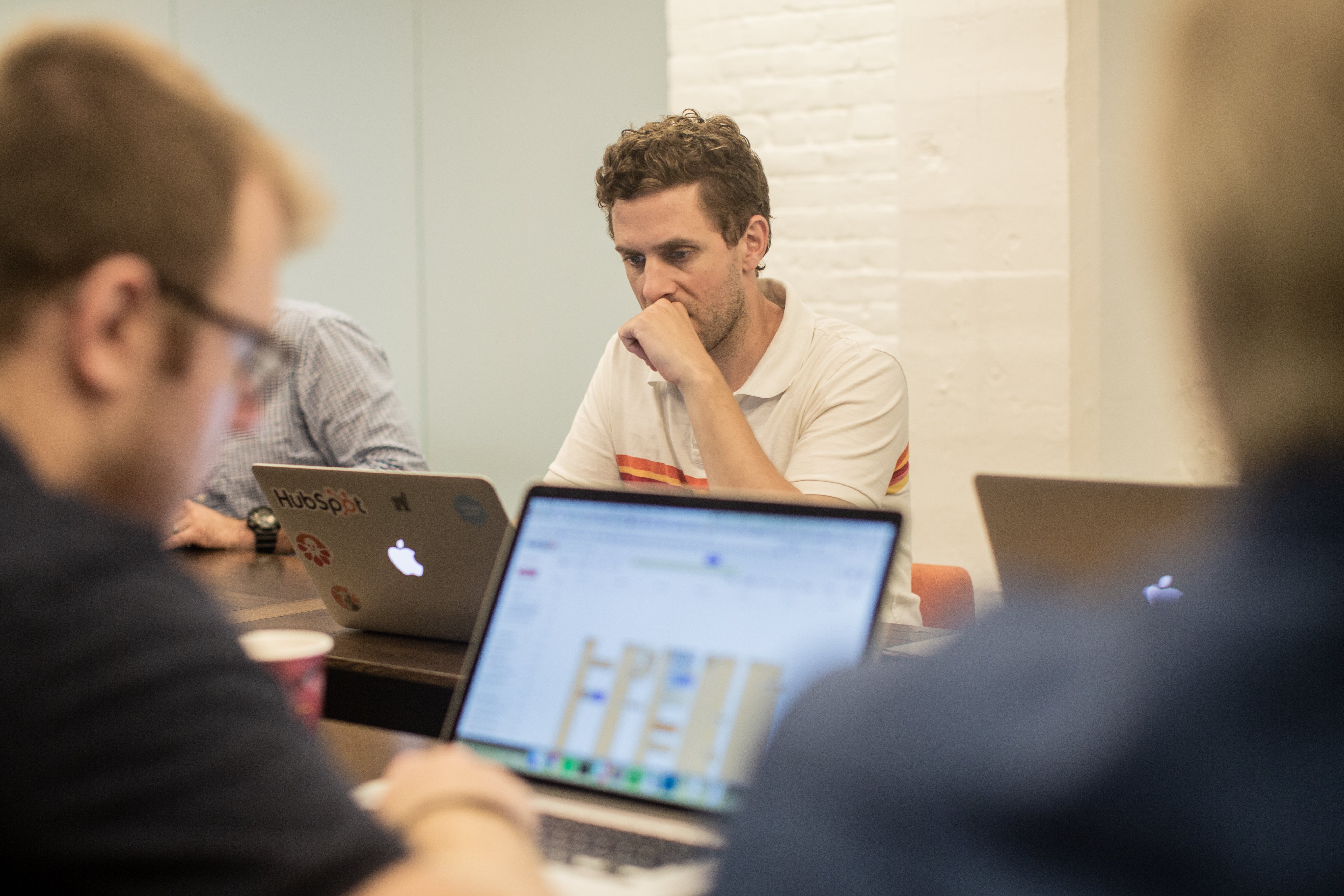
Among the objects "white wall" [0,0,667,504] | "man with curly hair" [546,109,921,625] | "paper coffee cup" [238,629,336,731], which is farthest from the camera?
"white wall" [0,0,667,504]

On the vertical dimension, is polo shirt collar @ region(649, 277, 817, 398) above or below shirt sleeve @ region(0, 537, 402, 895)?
above

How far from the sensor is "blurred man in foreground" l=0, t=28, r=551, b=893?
1.52 feet

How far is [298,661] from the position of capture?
862 millimetres

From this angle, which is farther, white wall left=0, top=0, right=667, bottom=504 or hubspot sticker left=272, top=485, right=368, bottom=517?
white wall left=0, top=0, right=667, bottom=504

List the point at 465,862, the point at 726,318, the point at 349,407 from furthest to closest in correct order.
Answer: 1. the point at 349,407
2. the point at 726,318
3. the point at 465,862

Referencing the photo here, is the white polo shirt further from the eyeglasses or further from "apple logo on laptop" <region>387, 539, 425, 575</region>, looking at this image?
the eyeglasses

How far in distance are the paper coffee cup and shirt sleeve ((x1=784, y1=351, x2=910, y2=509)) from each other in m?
0.97

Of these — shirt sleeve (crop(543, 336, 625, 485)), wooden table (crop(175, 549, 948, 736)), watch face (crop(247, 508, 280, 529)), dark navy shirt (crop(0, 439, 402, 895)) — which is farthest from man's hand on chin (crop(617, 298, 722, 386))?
dark navy shirt (crop(0, 439, 402, 895))

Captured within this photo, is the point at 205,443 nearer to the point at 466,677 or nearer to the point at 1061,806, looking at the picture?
the point at 466,677

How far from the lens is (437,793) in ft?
2.14

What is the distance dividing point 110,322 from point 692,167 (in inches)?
58.6

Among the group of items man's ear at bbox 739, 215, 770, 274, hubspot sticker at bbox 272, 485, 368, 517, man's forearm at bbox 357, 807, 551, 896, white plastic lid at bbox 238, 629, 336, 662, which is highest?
man's ear at bbox 739, 215, 770, 274

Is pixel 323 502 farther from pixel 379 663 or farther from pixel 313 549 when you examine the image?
pixel 379 663

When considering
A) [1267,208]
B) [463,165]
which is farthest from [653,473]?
[463,165]
